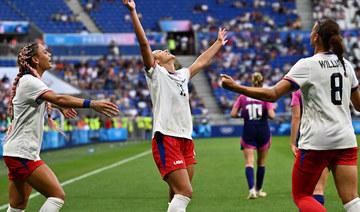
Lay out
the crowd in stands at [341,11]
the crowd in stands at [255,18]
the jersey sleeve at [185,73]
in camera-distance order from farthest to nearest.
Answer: the crowd in stands at [255,18] → the crowd in stands at [341,11] → the jersey sleeve at [185,73]

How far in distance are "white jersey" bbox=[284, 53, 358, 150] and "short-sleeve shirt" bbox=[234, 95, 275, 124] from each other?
5.45 meters

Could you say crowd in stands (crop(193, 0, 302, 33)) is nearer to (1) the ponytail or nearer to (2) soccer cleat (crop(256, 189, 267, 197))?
(2) soccer cleat (crop(256, 189, 267, 197))

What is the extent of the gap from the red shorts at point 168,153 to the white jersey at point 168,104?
7 cm

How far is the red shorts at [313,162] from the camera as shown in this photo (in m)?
5.08

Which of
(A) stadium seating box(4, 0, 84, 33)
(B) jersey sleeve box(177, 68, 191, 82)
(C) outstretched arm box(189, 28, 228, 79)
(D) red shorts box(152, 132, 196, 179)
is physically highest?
(A) stadium seating box(4, 0, 84, 33)

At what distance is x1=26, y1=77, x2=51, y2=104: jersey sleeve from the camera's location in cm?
557

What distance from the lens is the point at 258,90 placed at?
4.88 meters

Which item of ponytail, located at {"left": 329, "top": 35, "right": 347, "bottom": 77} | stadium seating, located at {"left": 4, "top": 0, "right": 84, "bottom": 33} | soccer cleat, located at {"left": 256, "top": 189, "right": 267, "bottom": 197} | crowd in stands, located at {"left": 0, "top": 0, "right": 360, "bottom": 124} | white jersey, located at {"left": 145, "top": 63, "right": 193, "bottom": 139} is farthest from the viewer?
stadium seating, located at {"left": 4, "top": 0, "right": 84, "bottom": 33}

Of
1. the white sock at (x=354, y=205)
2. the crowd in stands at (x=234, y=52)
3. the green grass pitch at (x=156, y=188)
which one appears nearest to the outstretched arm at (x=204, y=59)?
the white sock at (x=354, y=205)

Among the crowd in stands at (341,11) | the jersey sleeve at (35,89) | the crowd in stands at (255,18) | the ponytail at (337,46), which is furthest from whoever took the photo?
the crowd in stands at (255,18)

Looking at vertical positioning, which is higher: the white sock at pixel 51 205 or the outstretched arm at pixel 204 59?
the outstretched arm at pixel 204 59

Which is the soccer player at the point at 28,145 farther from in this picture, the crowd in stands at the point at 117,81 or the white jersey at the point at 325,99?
the crowd in stands at the point at 117,81

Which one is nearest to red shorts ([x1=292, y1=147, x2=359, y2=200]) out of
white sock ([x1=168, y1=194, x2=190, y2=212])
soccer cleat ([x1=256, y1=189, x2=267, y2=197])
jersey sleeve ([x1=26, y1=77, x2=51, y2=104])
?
white sock ([x1=168, y1=194, x2=190, y2=212])

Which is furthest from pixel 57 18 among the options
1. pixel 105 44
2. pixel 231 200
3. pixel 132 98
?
pixel 231 200
